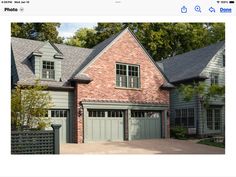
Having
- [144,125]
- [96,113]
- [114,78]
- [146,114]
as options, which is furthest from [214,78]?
[96,113]

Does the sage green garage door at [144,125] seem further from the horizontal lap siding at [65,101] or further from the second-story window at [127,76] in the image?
the horizontal lap siding at [65,101]

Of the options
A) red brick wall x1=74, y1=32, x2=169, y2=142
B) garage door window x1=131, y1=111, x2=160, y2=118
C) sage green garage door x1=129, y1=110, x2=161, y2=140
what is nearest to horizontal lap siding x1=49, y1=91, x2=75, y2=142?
red brick wall x1=74, y1=32, x2=169, y2=142

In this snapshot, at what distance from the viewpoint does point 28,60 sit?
63.4ft

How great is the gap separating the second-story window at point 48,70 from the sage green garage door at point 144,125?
5916 mm

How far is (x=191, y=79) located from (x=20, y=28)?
18.6 meters

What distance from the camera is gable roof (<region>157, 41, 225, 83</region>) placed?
2398 centimetres

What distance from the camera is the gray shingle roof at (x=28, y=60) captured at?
1831 cm

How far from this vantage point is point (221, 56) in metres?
24.4

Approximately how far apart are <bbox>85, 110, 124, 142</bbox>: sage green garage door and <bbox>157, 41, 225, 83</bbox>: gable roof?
7.09 m

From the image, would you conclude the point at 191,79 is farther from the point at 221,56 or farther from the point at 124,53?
the point at 124,53

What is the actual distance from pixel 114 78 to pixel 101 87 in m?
1.16

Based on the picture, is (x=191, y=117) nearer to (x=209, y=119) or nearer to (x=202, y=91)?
(x=209, y=119)
